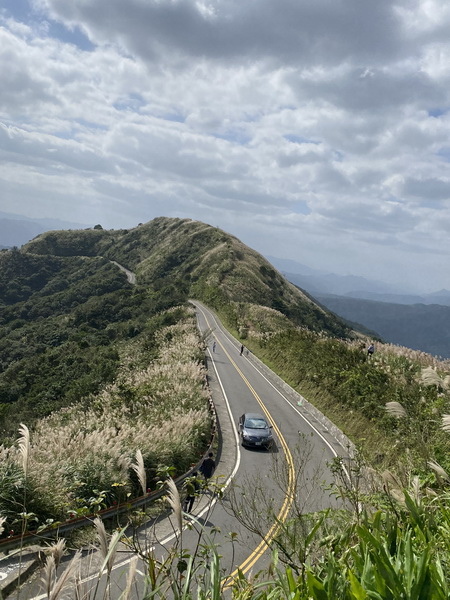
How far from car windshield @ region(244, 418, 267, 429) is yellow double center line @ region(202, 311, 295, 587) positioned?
3.79 ft

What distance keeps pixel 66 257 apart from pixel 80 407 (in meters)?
107

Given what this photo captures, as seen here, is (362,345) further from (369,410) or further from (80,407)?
(80,407)

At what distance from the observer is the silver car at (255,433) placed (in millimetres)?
18125

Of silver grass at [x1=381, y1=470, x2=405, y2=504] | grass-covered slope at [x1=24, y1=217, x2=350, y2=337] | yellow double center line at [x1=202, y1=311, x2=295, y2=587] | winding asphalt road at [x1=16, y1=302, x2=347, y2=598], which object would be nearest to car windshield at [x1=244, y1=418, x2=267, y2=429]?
winding asphalt road at [x1=16, y1=302, x2=347, y2=598]

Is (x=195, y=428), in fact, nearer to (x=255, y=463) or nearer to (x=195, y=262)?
(x=255, y=463)

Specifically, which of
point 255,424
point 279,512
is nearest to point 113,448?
point 279,512

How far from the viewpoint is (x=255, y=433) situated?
60.4 feet

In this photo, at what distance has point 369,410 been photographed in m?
20.7

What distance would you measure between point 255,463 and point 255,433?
1867 millimetres

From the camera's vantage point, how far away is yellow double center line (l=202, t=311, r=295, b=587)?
4984mm

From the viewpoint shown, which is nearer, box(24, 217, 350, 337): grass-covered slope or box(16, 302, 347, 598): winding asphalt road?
box(16, 302, 347, 598): winding asphalt road

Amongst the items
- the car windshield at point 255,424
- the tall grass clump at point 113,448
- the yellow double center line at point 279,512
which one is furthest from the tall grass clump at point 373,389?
the tall grass clump at point 113,448

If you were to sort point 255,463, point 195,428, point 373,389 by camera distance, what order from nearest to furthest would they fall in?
1. point 195,428
2. point 255,463
3. point 373,389

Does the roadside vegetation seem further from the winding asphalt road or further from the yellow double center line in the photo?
the winding asphalt road
